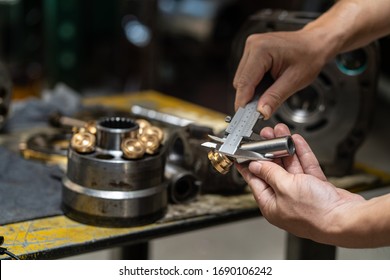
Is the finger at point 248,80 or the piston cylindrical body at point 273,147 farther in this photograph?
the finger at point 248,80

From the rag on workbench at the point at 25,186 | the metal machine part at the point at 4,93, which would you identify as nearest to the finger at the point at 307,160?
the rag on workbench at the point at 25,186

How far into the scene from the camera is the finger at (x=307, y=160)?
2.71ft

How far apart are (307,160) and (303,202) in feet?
0.40

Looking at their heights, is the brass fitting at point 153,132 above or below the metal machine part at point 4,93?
above

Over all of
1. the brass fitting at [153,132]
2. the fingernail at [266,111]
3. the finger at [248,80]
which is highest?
the finger at [248,80]

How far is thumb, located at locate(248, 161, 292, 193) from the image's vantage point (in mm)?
753

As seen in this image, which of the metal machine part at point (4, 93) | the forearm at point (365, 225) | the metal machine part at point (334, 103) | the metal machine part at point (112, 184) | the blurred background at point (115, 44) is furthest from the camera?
the blurred background at point (115, 44)

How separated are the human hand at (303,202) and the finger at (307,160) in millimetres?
20

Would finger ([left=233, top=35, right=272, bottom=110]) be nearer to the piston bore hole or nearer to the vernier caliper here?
the vernier caliper

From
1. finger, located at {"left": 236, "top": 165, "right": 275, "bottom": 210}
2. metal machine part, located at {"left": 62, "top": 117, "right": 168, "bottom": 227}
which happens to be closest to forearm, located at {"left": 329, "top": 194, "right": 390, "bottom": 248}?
finger, located at {"left": 236, "top": 165, "right": 275, "bottom": 210}

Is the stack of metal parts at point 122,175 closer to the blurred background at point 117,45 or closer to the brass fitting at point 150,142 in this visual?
the brass fitting at point 150,142

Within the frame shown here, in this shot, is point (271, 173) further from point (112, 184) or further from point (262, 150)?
point (112, 184)

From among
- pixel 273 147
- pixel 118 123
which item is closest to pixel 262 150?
pixel 273 147

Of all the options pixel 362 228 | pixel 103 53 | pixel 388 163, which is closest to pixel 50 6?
pixel 103 53
